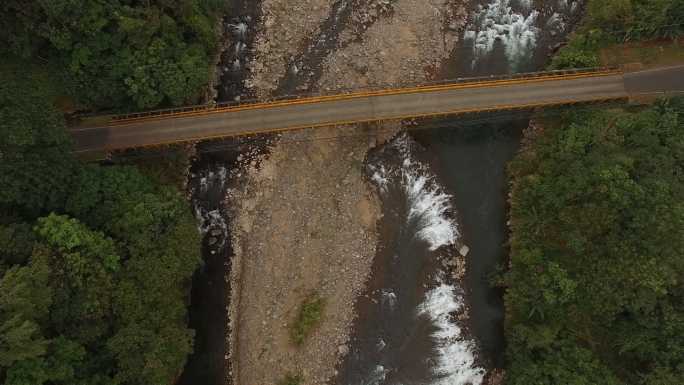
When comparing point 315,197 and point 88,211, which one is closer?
point 88,211

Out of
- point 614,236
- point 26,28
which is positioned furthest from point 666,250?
point 26,28

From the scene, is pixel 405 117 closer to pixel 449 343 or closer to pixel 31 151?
pixel 449 343

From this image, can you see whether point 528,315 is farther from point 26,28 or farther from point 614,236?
point 26,28

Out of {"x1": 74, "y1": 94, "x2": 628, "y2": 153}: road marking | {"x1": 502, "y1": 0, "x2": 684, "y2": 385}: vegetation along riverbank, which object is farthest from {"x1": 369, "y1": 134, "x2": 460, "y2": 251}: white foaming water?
{"x1": 502, "y1": 0, "x2": 684, "y2": 385}: vegetation along riverbank

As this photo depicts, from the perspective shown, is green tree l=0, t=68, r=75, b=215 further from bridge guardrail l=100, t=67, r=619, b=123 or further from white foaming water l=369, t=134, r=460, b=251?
white foaming water l=369, t=134, r=460, b=251

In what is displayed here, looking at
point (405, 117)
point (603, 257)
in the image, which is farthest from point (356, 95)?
point (603, 257)
